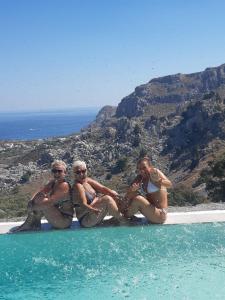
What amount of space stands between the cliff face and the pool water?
135m

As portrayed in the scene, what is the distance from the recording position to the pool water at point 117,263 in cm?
545

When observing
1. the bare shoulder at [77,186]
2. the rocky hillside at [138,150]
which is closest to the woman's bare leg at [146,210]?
the bare shoulder at [77,186]

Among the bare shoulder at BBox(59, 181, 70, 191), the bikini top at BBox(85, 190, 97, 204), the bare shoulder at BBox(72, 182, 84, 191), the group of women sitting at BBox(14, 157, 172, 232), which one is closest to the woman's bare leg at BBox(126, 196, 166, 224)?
the group of women sitting at BBox(14, 157, 172, 232)

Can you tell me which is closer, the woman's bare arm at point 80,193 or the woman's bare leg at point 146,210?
the woman's bare arm at point 80,193

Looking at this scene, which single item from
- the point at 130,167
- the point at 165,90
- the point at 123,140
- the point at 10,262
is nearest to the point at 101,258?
the point at 10,262

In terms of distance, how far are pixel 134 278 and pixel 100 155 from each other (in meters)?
70.4

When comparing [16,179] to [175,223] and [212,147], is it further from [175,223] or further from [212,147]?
[175,223]

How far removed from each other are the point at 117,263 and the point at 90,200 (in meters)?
1.26

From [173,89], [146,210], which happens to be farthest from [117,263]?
[173,89]

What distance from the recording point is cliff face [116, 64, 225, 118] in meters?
151

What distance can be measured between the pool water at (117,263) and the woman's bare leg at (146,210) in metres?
0.13

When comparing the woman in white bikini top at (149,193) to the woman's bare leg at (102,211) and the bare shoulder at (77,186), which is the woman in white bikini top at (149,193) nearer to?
the woman's bare leg at (102,211)

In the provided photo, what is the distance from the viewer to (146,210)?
290 inches

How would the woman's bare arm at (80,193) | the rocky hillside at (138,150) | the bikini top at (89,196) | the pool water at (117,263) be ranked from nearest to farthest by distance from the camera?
the pool water at (117,263) < the woman's bare arm at (80,193) < the bikini top at (89,196) < the rocky hillside at (138,150)
